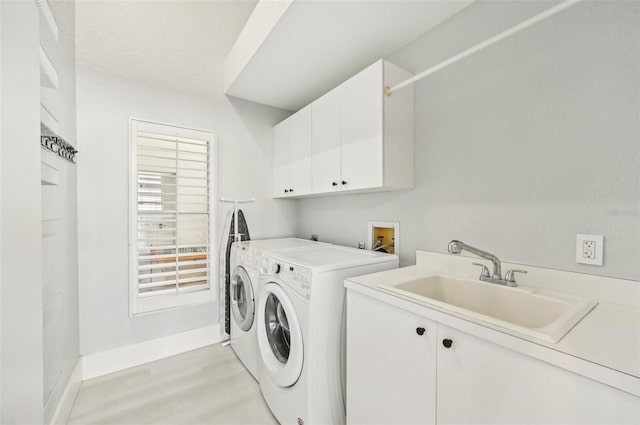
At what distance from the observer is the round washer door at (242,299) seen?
6.57 feet

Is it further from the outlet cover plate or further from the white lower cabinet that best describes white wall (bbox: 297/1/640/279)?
the white lower cabinet

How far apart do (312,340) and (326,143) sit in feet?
4.65

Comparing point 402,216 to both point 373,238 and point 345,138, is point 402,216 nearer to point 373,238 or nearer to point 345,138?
point 373,238

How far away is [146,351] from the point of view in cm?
228

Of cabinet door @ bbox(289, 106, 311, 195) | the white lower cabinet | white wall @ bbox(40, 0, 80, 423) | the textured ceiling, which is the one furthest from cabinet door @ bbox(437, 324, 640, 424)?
the textured ceiling

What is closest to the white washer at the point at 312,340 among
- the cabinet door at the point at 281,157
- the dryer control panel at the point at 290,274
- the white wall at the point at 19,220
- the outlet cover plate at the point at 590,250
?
the dryer control panel at the point at 290,274

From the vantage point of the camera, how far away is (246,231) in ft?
8.83

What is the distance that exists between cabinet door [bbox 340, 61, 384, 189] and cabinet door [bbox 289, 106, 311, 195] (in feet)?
1.60

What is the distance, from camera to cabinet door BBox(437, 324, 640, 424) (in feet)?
2.12

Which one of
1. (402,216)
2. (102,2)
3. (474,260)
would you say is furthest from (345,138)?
(102,2)

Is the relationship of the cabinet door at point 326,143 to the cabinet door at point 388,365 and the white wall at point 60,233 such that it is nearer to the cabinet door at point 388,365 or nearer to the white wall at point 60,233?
the cabinet door at point 388,365

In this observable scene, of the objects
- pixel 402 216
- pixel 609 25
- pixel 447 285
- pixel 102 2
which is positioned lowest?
pixel 447 285

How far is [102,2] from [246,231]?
6.98ft

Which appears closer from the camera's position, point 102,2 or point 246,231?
point 102,2
